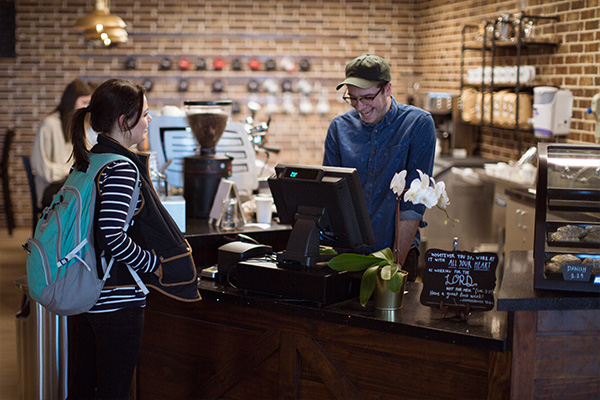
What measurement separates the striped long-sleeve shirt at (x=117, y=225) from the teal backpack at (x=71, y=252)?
0.03 meters

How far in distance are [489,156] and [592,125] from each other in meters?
2.16

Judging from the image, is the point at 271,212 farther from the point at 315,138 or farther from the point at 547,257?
the point at 315,138

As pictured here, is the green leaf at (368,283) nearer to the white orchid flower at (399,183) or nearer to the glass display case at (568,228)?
the white orchid flower at (399,183)

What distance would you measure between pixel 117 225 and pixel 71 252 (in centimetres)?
19

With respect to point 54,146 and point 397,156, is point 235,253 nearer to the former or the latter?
point 397,156

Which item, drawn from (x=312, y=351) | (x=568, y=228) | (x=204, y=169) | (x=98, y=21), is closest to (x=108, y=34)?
(x=98, y=21)

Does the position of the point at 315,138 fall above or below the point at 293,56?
below

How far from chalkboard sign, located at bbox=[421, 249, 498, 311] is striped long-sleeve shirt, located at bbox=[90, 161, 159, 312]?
98cm

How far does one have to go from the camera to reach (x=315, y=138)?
896 cm

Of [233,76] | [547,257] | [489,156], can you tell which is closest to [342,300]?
[547,257]

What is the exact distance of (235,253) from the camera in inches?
107

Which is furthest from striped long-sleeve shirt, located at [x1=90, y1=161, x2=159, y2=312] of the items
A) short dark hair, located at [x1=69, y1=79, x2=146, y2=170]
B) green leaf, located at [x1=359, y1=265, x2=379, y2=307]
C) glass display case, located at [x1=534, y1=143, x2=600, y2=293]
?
glass display case, located at [x1=534, y1=143, x2=600, y2=293]

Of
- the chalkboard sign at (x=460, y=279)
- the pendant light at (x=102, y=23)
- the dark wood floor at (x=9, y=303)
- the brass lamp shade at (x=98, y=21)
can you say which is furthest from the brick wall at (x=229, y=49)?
the chalkboard sign at (x=460, y=279)

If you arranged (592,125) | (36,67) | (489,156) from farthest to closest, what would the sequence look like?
(36,67) < (489,156) < (592,125)
